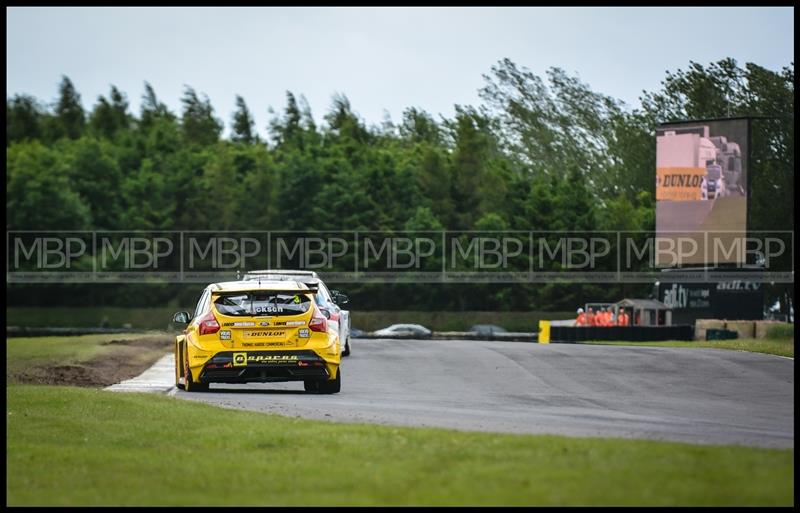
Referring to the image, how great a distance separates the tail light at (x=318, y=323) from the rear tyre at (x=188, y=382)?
2.02m

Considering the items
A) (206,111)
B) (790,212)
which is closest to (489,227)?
(790,212)

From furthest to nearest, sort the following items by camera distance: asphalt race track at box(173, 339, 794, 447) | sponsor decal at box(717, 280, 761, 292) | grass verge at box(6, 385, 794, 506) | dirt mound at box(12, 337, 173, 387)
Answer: sponsor decal at box(717, 280, 761, 292) < dirt mound at box(12, 337, 173, 387) < asphalt race track at box(173, 339, 794, 447) < grass verge at box(6, 385, 794, 506)

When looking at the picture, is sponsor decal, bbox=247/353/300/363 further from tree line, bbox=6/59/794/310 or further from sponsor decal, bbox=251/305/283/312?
tree line, bbox=6/59/794/310

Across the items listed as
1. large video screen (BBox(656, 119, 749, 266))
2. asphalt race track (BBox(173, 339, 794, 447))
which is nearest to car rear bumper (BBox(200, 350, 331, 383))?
asphalt race track (BBox(173, 339, 794, 447))

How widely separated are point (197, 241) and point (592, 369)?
72.1 m

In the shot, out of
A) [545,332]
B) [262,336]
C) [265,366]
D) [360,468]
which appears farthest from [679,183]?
[360,468]

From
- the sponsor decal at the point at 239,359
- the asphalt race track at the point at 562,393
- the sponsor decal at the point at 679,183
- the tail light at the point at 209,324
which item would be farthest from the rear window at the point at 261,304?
the sponsor decal at the point at 679,183

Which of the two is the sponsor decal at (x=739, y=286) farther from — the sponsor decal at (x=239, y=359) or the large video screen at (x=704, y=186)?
the sponsor decal at (x=239, y=359)

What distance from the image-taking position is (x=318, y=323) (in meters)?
20.6

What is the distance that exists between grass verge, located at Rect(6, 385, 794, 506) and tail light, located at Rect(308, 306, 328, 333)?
4.14 m

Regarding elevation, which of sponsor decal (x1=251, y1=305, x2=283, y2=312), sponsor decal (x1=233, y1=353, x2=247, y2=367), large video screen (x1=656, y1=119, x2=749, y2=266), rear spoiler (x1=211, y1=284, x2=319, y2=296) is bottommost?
sponsor decal (x1=233, y1=353, x2=247, y2=367)

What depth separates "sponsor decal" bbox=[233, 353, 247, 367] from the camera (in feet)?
67.2

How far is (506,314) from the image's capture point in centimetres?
8781

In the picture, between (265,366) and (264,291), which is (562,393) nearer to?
(265,366)
